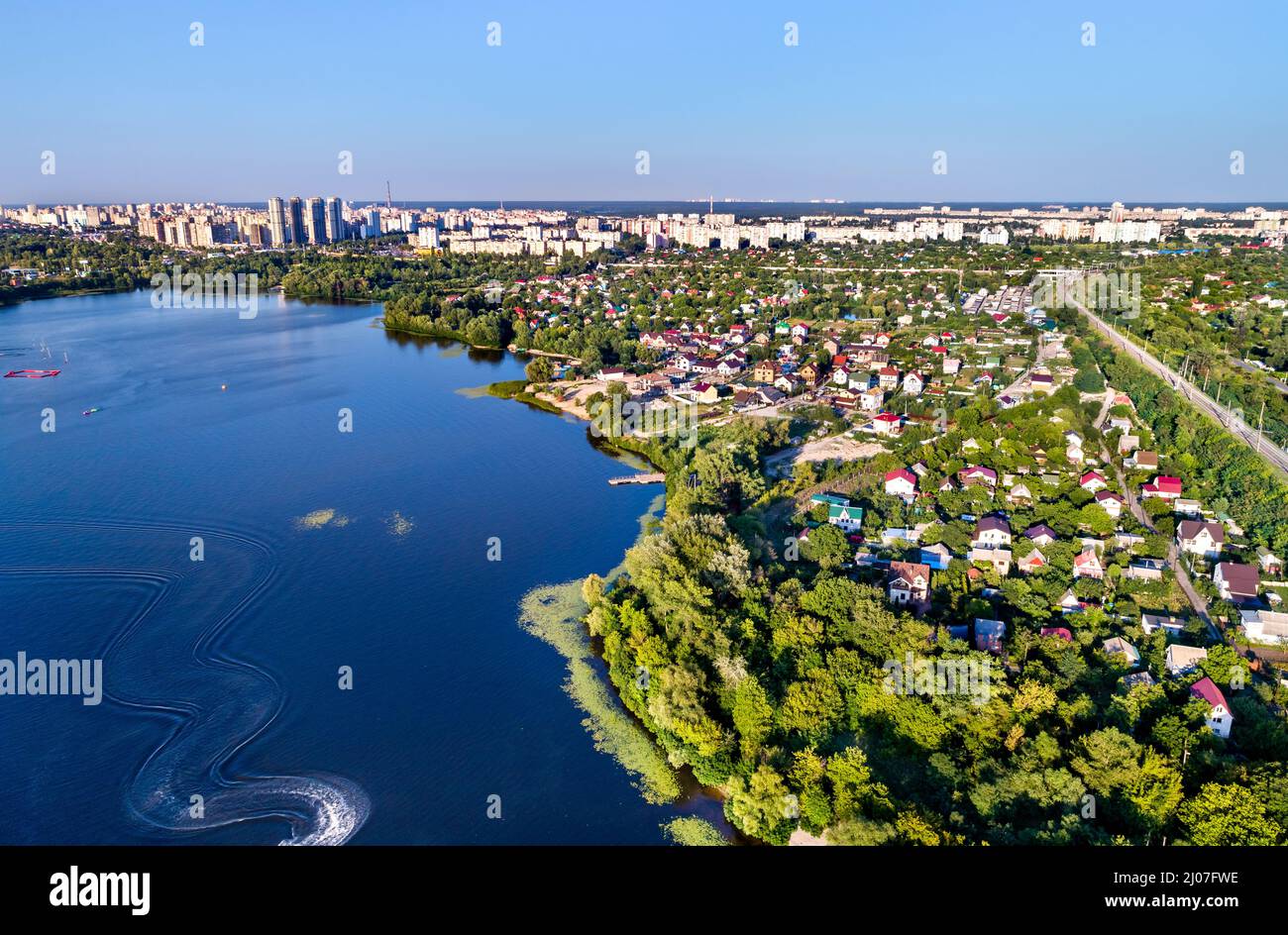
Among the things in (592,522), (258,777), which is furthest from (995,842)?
(592,522)

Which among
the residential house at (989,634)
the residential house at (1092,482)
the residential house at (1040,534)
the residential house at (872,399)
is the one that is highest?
the residential house at (872,399)

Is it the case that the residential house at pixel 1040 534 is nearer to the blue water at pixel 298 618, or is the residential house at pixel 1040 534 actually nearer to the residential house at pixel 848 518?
the residential house at pixel 848 518

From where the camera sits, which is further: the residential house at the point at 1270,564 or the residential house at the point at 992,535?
the residential house at the point at 992,535

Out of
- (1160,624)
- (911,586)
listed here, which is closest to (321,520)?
(911,586)

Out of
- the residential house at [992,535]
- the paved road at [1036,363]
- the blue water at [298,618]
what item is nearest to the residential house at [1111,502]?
the residential house at [992,535]

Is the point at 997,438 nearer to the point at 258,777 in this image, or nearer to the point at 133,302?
the point at 258,777
